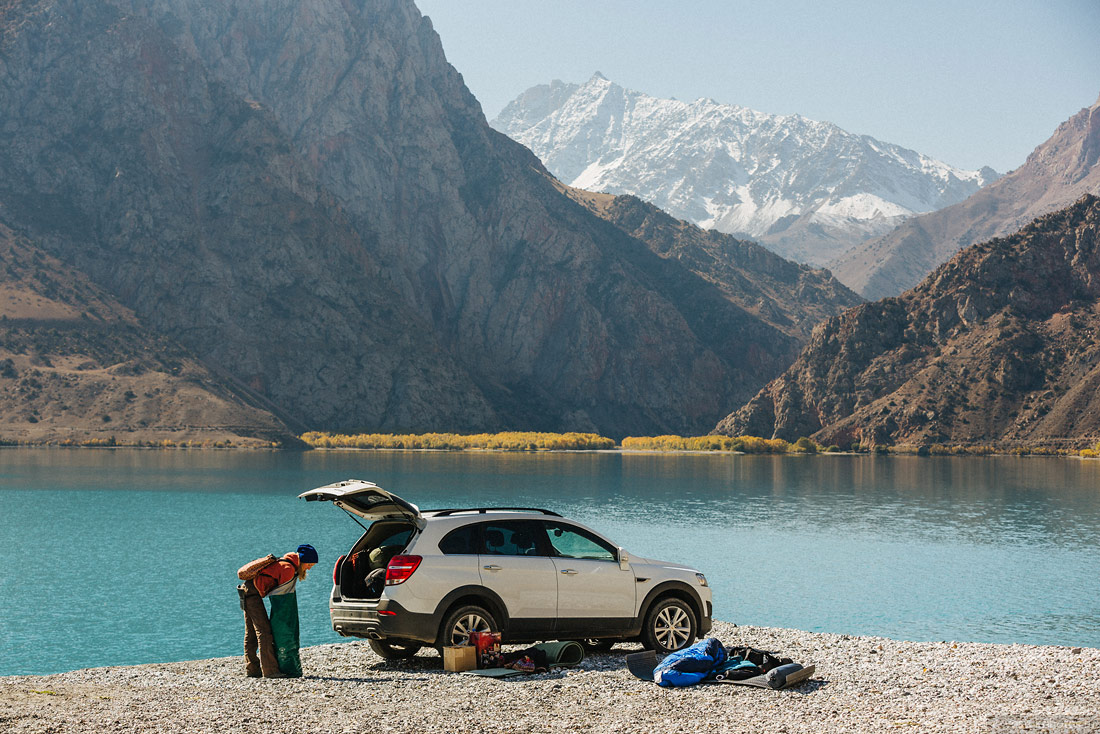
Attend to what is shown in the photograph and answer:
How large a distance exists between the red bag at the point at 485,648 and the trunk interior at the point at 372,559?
1.81 metres

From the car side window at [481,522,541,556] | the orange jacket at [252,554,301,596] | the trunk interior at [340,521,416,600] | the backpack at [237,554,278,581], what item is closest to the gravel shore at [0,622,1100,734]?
the trunk interior at [340,521,416,600]

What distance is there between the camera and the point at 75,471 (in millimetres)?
122938

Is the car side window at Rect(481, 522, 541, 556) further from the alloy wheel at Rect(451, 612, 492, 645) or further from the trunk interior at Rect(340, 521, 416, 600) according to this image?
the trunk interior at Rect(340, 521, 416, 600)

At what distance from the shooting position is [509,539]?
19.1 metres

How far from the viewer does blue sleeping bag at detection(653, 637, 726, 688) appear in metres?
16.8

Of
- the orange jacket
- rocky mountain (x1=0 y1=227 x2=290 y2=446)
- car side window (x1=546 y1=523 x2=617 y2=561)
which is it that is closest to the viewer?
the orange jacket

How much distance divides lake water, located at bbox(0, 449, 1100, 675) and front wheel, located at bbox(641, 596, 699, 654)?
40.8 ft

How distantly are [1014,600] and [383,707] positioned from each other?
108ft

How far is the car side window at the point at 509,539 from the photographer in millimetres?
18812

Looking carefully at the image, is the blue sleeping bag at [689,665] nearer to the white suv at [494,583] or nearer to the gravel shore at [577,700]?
the gravel shore at [577,700]

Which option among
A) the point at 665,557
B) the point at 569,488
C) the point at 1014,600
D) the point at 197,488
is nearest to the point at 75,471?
the point at 197,488

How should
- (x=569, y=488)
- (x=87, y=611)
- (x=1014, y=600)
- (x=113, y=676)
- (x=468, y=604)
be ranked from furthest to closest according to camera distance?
(x=569, y=488)
(x=1014, y=600)
(x=87, y=611)
(x=113, y=676)
(x=468, y=604)

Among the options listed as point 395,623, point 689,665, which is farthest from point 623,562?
point 395,623

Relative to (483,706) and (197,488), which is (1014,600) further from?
(197,488)
